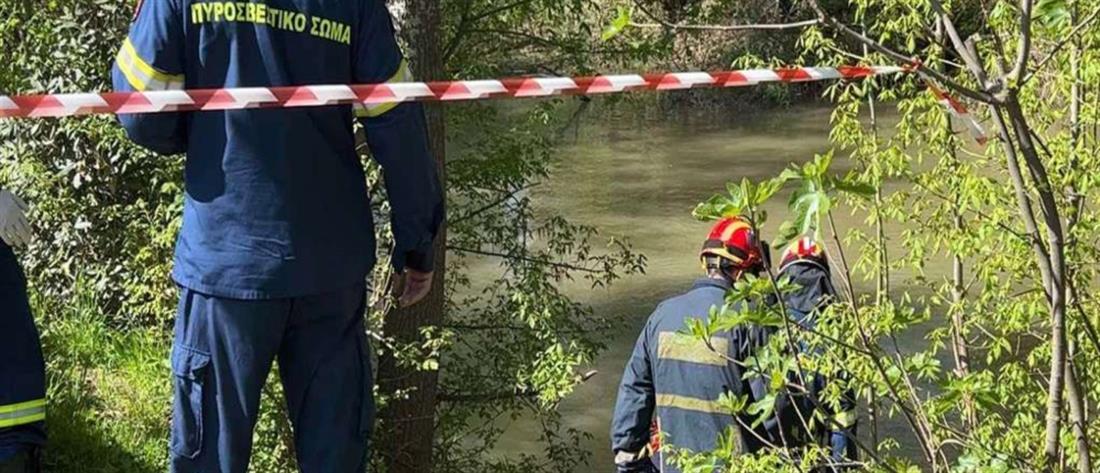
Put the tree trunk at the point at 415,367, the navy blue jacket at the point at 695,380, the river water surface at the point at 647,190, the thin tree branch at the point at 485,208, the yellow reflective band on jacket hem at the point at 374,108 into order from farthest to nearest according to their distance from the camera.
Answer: the river water surface at the point at 647,190
the thin tree branch at the point at 485,208
the tree trunk at the point at 415,367
the navy blue jacket at the point at 695,380
the yellow reflective band on jacket hem at the point at 374,108

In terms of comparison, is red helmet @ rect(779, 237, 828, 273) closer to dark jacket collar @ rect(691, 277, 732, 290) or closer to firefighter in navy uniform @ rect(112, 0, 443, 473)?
Result: dark jacket collar @ rect(691, 277, 732, 290)

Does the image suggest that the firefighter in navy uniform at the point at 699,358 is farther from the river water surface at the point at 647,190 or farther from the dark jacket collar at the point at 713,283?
the river water surface at the point at 647,190

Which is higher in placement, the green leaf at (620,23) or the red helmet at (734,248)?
the green leaf at (620,23)

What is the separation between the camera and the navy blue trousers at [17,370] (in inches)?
146

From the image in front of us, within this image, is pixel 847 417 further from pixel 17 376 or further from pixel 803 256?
pixel 17 376

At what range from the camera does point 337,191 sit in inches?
129

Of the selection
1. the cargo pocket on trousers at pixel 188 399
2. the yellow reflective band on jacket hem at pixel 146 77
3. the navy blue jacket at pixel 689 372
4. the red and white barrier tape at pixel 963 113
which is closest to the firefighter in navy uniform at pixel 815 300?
the navy blue jacket at pixel 689 372

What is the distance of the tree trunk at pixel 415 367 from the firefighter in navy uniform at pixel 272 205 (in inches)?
88.8

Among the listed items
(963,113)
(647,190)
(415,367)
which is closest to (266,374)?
(963,113)

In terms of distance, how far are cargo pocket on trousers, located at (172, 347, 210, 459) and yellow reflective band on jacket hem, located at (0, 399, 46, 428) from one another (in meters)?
0.64

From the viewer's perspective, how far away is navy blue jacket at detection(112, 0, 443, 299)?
3.16 meters

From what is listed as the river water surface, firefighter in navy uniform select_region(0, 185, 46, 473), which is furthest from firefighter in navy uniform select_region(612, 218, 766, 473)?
the river water surface

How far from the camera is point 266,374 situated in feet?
11.1

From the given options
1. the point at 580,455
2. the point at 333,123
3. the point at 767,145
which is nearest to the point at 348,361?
the point at 333,123
